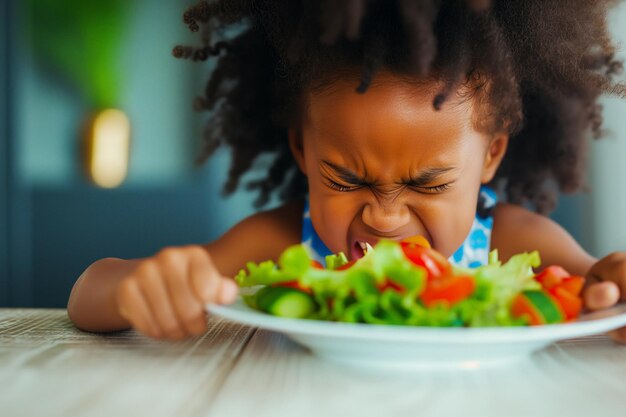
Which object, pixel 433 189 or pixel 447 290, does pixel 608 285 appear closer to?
pixel 447 290

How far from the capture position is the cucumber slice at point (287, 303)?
61cm

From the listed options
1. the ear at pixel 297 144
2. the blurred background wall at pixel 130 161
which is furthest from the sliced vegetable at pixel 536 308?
the blurred background wall at pixel 130 161

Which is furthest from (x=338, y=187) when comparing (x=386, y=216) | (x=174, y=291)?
(x=174, y=291)

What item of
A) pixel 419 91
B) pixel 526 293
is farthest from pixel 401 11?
pixel 526 293

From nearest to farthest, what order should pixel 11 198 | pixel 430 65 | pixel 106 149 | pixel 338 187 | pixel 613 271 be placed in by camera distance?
1. pixel 613 271
2. pixel 430 65
3. pixel 338 187
4. pixel 11 198
5. pixel 106 149

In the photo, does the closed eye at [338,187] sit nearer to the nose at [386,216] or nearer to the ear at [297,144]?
the nose at [386,216]

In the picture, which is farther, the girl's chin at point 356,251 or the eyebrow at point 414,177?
the girl's chin at point 356,251

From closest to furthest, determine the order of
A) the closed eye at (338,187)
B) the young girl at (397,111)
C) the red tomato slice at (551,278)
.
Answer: the red tomato slice at (551,278) < the young girl at (397,111) < the closed eye at (338,187)

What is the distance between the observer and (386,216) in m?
1.01

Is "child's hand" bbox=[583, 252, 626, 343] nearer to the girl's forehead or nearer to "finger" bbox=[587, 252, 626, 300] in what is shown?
"finger" bbox=[587, 252, 626, 300]

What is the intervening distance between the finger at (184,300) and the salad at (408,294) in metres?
0.06

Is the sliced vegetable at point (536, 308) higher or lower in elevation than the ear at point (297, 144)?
lower

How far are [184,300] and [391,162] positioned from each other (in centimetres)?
44

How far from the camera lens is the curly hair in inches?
36.9
